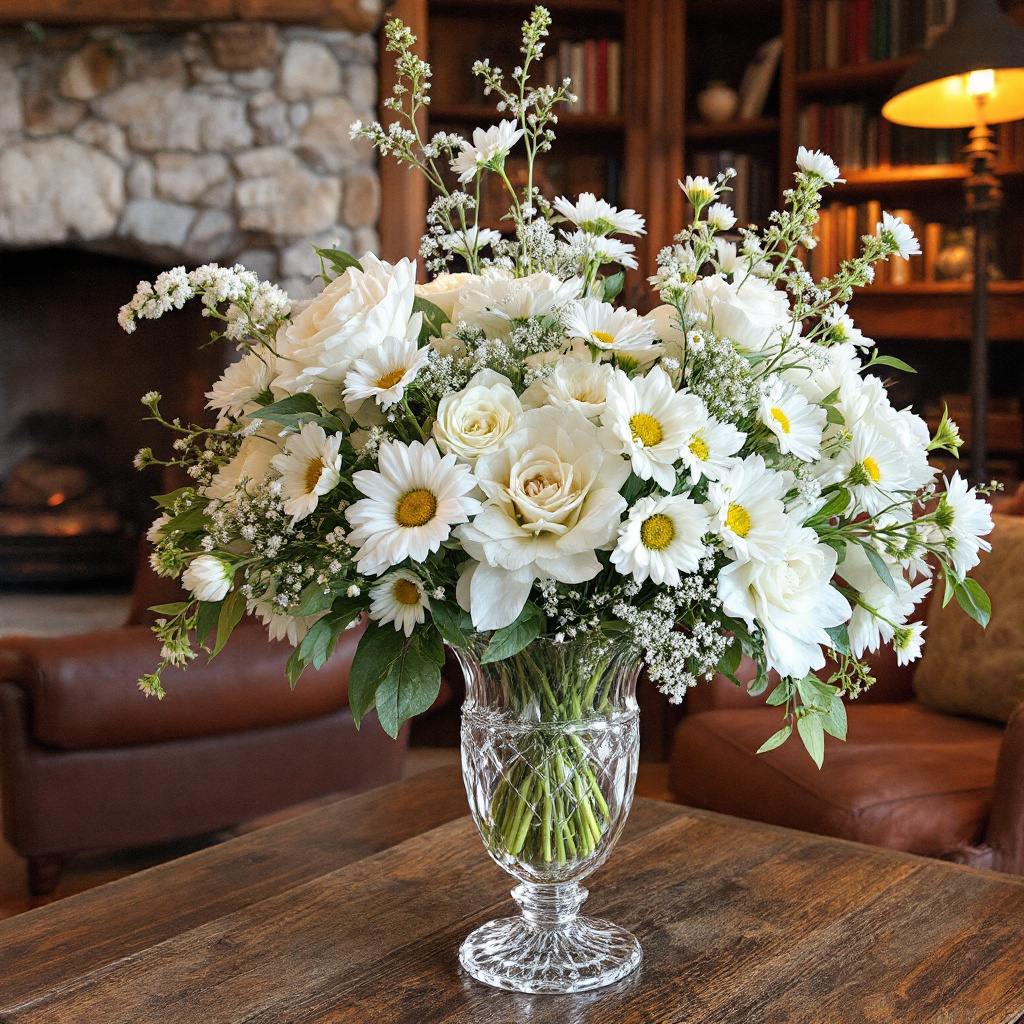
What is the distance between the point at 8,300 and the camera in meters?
4.05

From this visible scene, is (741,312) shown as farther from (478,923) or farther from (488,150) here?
(478,923)

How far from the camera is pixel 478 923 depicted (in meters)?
0.99

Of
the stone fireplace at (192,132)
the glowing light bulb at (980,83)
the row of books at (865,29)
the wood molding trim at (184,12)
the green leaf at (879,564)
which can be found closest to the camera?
the green leaf at (879,564)

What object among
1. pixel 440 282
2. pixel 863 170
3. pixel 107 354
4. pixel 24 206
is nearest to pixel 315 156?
pixel 24 206

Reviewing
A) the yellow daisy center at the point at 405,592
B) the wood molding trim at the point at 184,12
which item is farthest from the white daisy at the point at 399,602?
the wood molding trim at the point at 184,12

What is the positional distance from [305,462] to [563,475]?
0.18m

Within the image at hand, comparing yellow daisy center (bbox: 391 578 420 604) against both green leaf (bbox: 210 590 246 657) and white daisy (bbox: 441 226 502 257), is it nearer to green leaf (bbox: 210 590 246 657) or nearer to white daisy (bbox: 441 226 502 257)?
green leaf (bbox: 210 590 246 657)

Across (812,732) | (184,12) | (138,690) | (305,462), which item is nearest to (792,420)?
(812,732)

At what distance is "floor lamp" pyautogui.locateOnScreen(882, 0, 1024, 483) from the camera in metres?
2.68

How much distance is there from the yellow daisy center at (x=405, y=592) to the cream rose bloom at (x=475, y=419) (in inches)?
3.7

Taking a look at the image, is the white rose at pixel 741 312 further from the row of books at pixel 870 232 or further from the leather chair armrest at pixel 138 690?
the row of books at pixel 870 232

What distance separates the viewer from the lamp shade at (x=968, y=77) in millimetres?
2668

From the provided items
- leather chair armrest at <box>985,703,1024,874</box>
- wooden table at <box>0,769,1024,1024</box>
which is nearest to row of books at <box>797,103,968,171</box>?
leather chair armrest at <box>985,703,1024,874</box>

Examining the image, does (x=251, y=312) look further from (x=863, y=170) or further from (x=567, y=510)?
(x=863, y=170)
